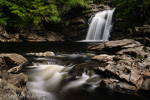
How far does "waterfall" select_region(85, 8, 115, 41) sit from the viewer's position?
2162 cm

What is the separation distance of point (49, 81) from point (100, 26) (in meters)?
19.3

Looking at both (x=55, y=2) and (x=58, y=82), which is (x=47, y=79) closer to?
(x=58, y=82)

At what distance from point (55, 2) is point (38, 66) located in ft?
86.0

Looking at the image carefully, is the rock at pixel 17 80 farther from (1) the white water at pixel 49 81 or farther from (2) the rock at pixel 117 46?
(2) the rock at pixel 117 46

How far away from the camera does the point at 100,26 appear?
22422 mm

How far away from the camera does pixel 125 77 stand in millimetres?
4492

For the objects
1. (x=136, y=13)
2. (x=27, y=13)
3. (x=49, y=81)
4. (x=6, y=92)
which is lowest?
(x=49, y=81)

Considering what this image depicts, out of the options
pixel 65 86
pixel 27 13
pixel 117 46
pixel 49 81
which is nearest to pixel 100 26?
pixel 117 46

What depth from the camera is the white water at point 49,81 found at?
4.28 meters

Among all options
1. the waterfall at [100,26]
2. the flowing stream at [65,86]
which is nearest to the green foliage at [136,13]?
the waterfall at [100,26]

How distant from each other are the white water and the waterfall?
16.8 m

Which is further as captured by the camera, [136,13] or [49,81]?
[136,13]

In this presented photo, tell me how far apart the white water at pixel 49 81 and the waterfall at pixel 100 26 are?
16.8 meters

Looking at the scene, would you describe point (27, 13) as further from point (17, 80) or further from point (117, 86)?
point (117, 86)
